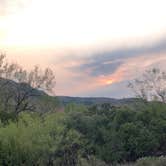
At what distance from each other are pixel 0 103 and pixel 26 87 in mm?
4872

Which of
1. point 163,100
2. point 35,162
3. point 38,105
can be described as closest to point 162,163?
point 35,162

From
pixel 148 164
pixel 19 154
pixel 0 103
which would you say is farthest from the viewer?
pixel 0 103

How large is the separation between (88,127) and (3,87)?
13152mm

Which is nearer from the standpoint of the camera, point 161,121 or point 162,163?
point 162,163

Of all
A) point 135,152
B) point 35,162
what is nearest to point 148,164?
point 35,162

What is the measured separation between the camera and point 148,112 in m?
70.7

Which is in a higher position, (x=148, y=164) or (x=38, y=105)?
(x=38, y=105)

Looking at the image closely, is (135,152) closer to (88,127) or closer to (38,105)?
(88,127)

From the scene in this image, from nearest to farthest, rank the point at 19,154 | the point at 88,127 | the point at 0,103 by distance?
the point at 19,154 → the point at 0,103 → the point at 88,127

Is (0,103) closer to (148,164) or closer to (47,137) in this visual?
(47,137)

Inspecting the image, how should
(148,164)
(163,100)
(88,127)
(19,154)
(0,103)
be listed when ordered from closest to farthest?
(148,164) → (19,154) → (0,103) → (88,127) → (163,100)

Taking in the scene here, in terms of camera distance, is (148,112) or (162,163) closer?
(162,163)

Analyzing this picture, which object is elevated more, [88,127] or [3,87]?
[3,87]

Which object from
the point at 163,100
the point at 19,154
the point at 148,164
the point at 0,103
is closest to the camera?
the point at 148,164
